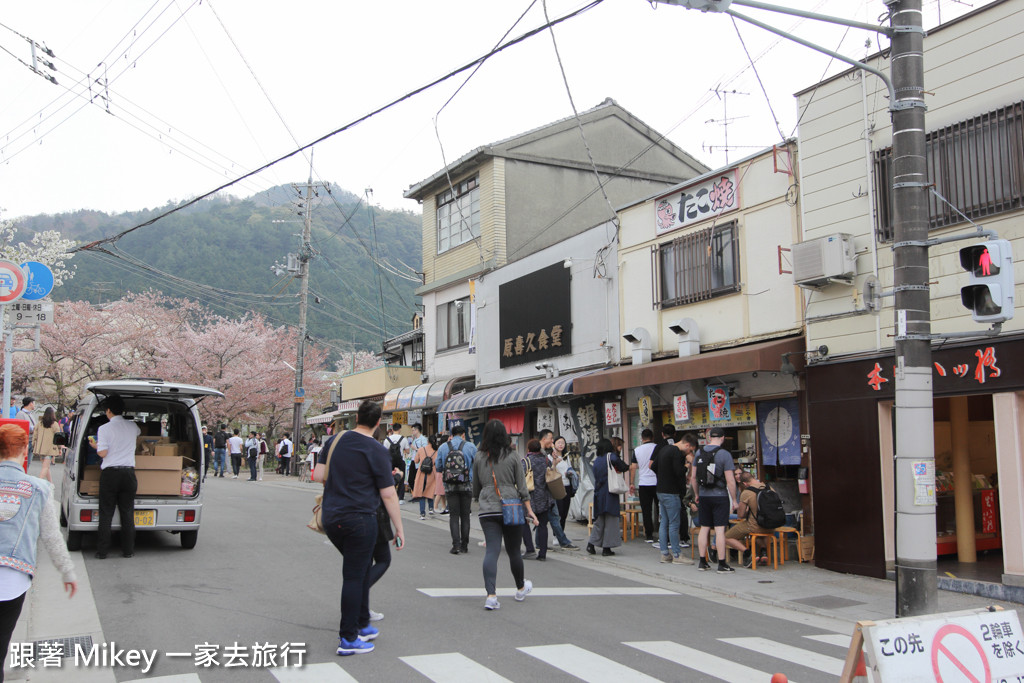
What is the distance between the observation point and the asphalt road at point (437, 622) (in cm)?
574

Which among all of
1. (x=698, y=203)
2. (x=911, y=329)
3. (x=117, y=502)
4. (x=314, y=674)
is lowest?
(x=314, y=674)

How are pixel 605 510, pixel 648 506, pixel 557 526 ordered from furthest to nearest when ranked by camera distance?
1. pixel 648 506
2. pixel 557 526
3. pixel 605 510

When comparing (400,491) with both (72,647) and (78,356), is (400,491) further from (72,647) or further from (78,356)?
(78,356)

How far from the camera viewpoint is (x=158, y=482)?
1051cm

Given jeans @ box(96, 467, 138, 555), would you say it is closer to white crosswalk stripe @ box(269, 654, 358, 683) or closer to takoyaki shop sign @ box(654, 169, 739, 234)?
white crosswalk stripe @ box(269, 654, 358, 683)

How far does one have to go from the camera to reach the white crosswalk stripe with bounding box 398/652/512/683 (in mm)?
5375

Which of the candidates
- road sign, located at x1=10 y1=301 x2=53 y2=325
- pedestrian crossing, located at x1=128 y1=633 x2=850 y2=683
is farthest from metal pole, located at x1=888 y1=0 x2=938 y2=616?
road sign, located at x1=10 y1=301 x2=53 y2=325

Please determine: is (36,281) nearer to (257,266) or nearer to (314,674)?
(314,674)

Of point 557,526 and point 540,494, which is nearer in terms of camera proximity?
point 540,494

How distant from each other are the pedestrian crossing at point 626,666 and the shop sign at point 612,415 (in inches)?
369

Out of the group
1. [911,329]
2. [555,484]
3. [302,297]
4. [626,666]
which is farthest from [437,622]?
[302,297]

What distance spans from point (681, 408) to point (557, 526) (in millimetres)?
3523

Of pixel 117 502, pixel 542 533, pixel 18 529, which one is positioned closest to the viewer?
pixel 18 529

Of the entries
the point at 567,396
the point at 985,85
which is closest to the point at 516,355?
the point at 567,396
